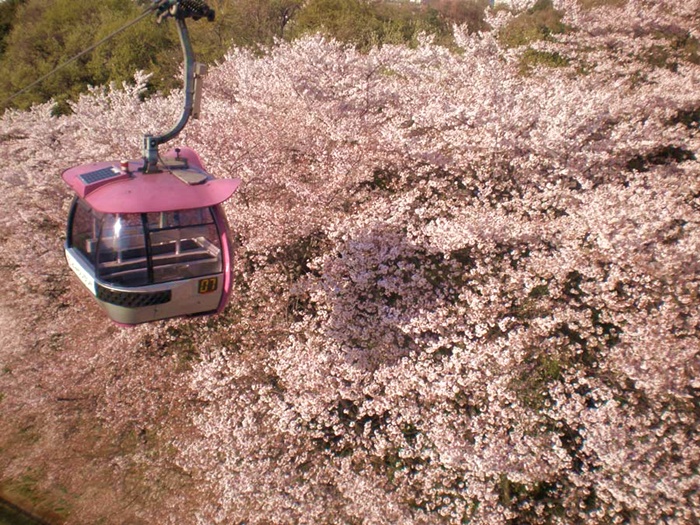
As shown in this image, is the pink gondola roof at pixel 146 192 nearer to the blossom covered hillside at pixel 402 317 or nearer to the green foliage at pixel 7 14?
the blossom covered hillside at pixel 402 317

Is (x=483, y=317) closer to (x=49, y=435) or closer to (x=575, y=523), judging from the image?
(x=575, y=523)

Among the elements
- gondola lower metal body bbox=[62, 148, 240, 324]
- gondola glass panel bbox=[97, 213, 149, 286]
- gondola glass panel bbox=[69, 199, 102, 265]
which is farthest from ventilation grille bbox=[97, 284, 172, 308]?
gondola glass panel bbox=[69, 199, 102, 265]

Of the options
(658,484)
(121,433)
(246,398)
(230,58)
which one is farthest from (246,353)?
(230,58)

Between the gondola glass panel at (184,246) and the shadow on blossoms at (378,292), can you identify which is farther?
the shadow on blossoms at (378,292)

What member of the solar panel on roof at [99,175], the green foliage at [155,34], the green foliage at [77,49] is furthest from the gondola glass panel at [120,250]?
the green foliage at [77,49]

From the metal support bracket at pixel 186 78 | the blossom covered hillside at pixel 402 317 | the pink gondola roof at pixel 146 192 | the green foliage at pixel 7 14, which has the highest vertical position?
the green foliage at pixel 7 14

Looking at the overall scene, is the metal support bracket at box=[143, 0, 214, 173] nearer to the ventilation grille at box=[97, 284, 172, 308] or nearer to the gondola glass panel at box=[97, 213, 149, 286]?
the gondola glass panel at box=[97, 213, 149, 286]

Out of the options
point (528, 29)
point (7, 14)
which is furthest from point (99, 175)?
point (7, 14)
